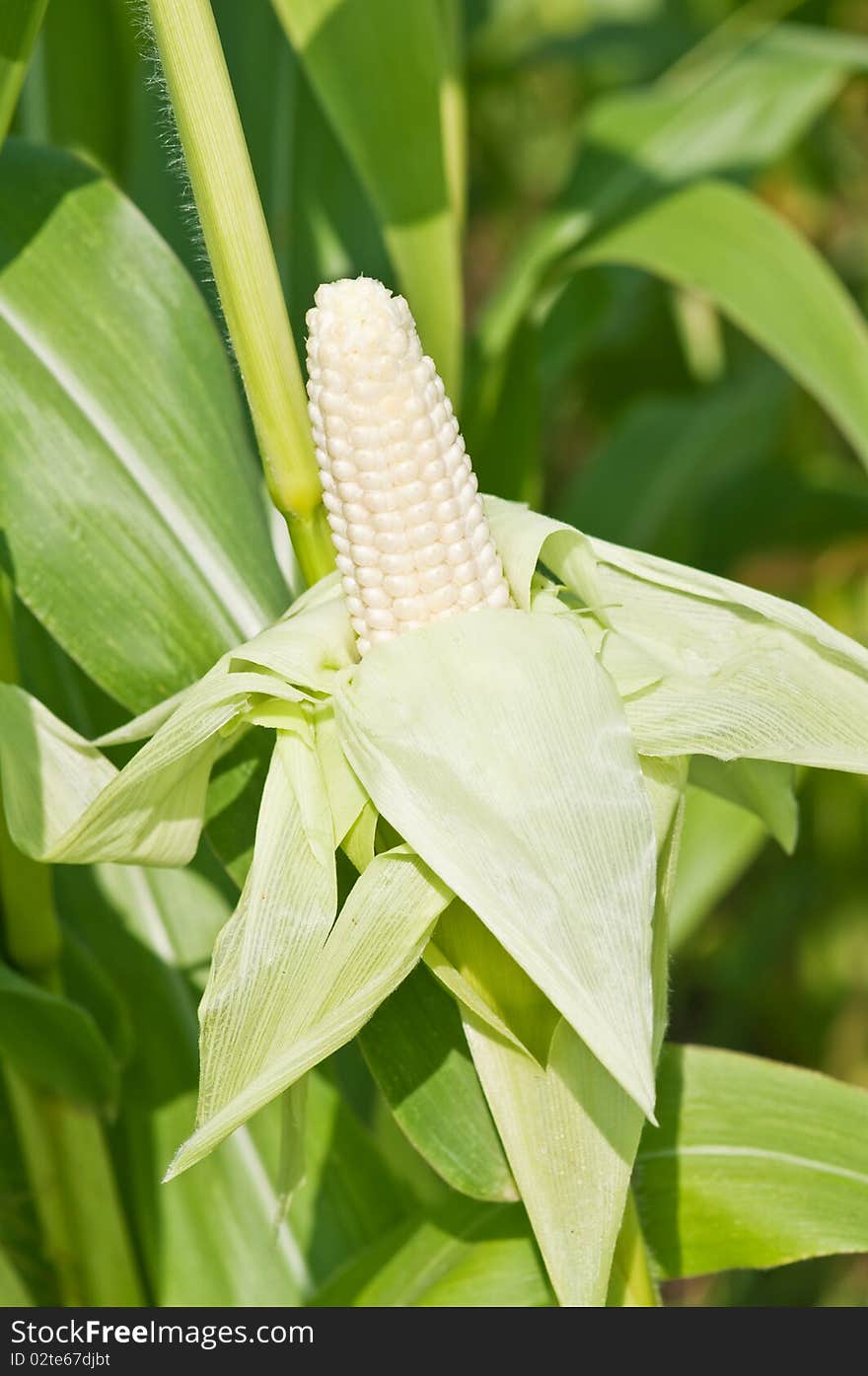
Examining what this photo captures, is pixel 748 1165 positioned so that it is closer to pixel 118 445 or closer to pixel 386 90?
pixel 118 445

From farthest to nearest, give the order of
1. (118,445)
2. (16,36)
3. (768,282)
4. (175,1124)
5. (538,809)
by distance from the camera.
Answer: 1. (768,282)
2. (175,1124)
3. (118,445)
4. (16,36)
5. (538,809)

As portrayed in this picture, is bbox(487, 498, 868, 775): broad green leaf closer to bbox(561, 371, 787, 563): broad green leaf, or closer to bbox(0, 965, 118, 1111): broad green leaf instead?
bbox(0, 965, 118, 1111): broad green leaf

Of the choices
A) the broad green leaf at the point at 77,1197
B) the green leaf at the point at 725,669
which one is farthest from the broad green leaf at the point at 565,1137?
the broad green leaf at the point at 77,1197

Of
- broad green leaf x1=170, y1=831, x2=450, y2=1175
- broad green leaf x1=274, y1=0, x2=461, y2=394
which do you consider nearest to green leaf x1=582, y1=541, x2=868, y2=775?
broad green leaf x1=170, y1=831, x2=450, y2=1175

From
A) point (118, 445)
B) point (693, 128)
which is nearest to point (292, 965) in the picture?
point (118, 445)
